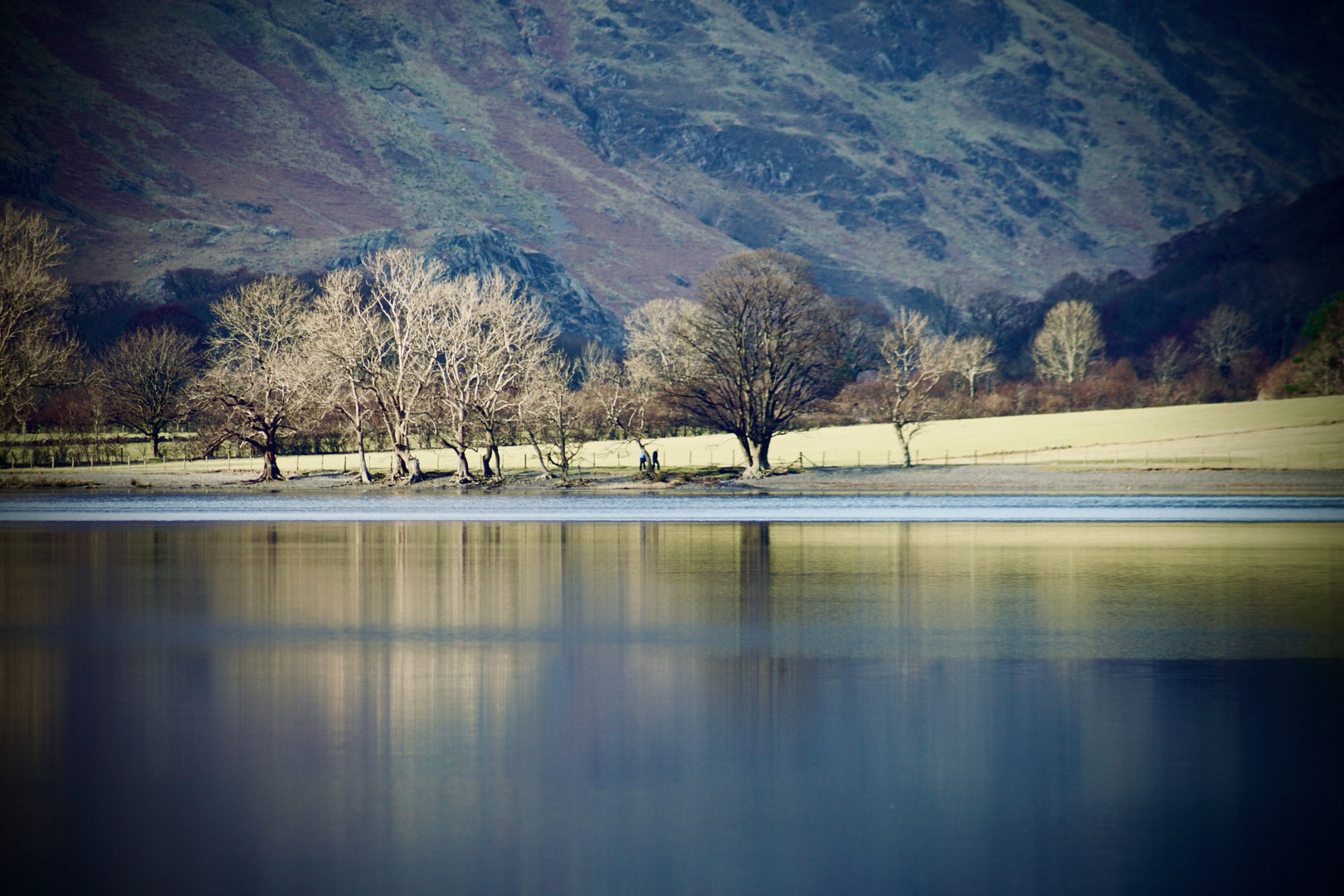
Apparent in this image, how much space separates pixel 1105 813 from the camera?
→ 34.3ft

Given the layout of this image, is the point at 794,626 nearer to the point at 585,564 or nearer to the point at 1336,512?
the point at 585,564

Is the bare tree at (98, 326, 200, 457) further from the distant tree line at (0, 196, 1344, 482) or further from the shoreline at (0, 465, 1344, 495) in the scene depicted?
the shoreline at (0, 465, 1344, 495)

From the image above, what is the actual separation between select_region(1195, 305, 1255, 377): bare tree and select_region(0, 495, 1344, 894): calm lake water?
4501 inches

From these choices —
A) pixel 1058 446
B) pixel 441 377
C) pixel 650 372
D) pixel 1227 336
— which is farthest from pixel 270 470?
pixel 1227 336

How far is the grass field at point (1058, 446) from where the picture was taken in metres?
72.2

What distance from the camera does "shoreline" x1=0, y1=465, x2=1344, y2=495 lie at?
60.9m

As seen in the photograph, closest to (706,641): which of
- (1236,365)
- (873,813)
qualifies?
(873,813)

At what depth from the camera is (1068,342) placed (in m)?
136

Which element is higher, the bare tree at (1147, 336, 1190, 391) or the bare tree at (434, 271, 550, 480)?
the bare tree at (1147, 336, 1190, 391)

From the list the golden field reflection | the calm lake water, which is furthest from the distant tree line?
the calm lake water

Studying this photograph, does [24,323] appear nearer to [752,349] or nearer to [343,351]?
[343,351]

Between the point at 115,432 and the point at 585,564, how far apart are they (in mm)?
97043

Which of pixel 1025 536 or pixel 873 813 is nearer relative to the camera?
pixel 873 813

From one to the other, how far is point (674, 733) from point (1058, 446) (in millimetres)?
75400
